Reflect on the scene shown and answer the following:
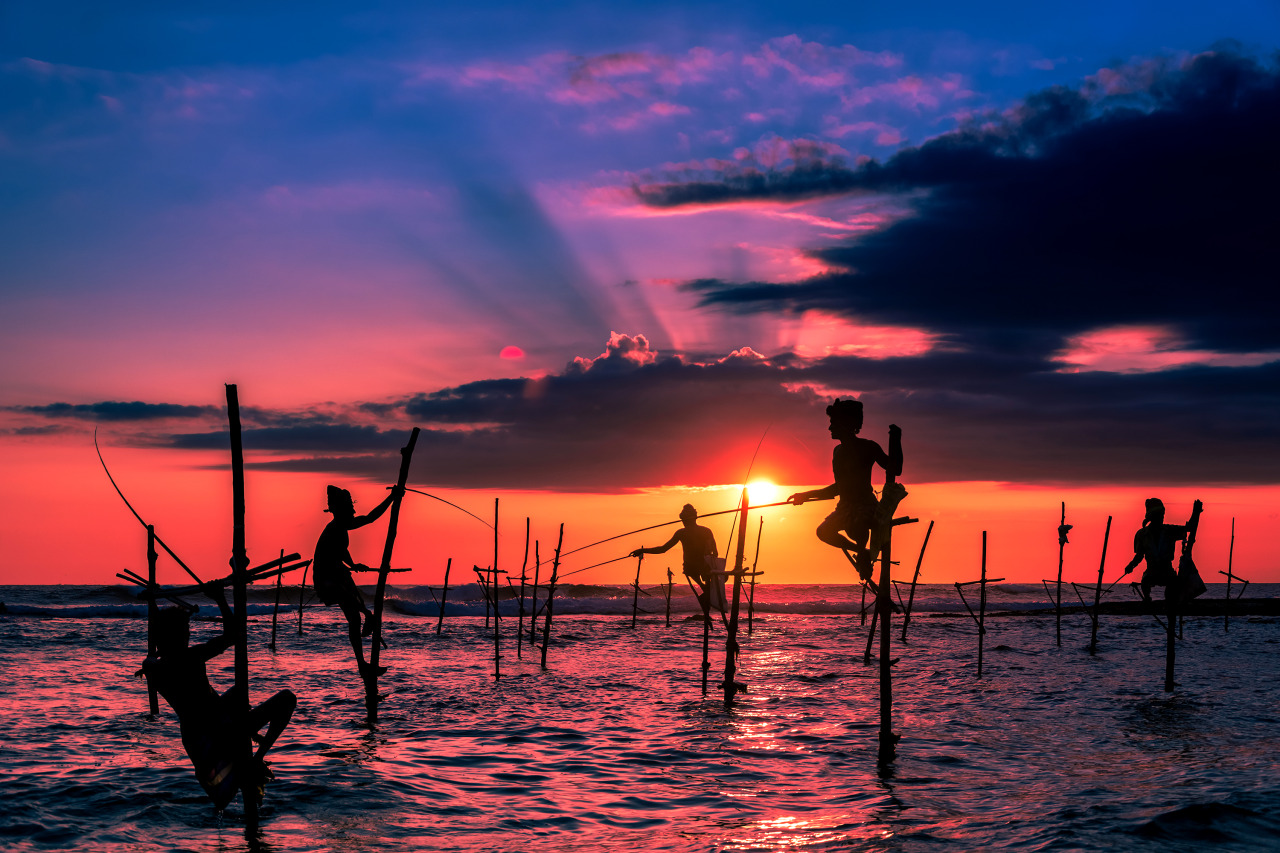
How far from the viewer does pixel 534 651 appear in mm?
28625

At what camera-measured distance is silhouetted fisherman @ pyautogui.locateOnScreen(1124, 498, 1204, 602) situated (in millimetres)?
20203

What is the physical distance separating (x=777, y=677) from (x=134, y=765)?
14.1 metres

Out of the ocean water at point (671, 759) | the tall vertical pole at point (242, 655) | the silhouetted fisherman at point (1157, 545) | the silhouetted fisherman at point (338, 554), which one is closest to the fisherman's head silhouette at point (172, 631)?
the tall vertical pole at point (242, 655)

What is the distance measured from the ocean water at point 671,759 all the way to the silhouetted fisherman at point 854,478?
9.27 ft

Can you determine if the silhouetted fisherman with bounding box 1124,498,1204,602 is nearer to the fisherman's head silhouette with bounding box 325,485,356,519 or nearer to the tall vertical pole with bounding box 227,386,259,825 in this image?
the fisherman's head silhouette with bounding box 325,485,356,519

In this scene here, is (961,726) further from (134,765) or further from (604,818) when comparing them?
(134,765)

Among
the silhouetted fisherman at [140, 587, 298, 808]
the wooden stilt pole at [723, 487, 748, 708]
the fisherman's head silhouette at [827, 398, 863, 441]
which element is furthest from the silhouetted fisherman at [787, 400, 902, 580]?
the silhouetted fisherman at [140, 587, 298, 808]

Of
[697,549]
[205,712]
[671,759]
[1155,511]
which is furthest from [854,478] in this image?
[1155,511]

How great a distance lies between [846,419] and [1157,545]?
12630 millimetres

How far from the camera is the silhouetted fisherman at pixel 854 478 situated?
11.3m

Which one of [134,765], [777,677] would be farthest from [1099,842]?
[777,677]

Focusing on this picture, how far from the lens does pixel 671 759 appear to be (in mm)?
12492

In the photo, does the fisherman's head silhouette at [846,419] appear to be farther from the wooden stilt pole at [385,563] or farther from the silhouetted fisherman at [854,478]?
the wooden stilt pole at [385,563]

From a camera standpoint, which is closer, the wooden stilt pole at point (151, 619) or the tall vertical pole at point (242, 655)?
the tall vertical pole at point (242, 655)
